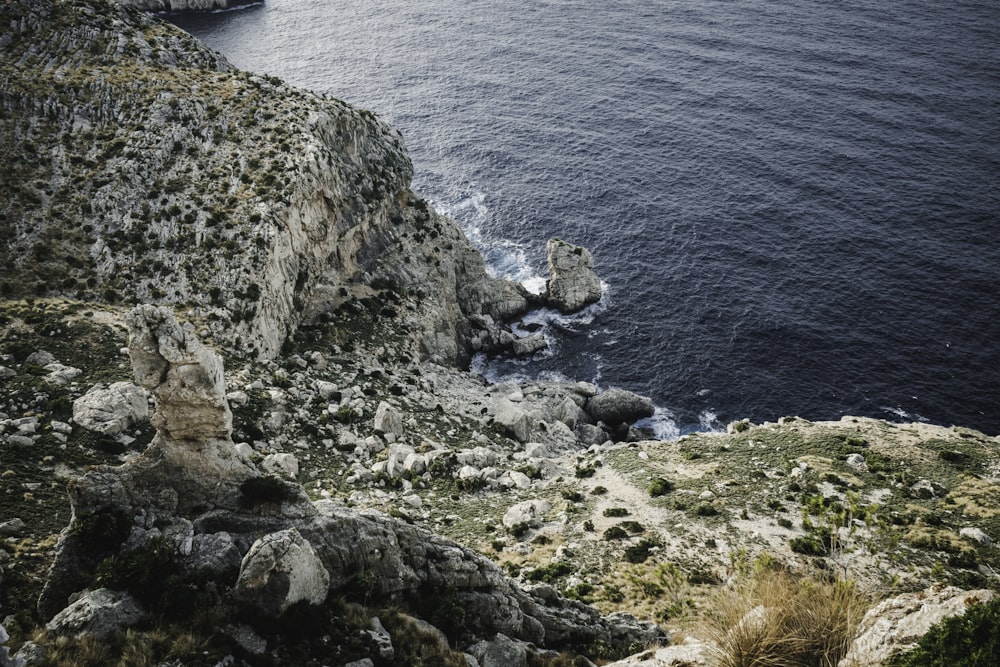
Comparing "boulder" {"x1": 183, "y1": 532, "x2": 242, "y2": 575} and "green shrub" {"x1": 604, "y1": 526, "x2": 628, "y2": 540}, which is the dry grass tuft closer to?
"boulder" {"x1": 183, "y1": 532, "x2": 242, "y2": 575}

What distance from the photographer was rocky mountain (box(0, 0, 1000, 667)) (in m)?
24.6

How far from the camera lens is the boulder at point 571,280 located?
104062mm

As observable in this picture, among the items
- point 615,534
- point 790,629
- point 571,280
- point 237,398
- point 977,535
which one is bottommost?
point 615,534

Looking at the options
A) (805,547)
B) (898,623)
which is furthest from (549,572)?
(898,623)

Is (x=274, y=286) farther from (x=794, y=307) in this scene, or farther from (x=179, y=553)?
(x=794, y=307)

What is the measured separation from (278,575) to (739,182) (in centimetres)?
12623

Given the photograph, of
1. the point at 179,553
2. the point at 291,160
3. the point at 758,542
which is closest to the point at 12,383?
the point at 179,553

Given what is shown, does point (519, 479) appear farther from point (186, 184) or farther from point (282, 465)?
point (186, 184)

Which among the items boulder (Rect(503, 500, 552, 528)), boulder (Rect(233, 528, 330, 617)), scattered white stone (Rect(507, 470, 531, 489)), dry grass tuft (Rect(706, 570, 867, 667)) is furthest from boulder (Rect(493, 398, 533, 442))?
dry grass tuft (Rect(706, 570, 867, 667))

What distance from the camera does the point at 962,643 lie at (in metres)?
18.5

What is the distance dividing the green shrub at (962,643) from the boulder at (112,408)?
4701 cm

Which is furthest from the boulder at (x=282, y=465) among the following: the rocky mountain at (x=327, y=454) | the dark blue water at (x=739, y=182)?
the dark blue water at (x=739, y=182)

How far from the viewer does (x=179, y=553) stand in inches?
1037

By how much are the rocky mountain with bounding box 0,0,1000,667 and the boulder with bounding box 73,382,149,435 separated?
0.20 meters
